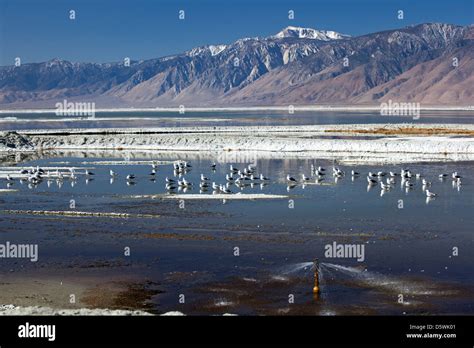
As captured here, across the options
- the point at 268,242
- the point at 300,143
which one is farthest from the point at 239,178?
the point at 300,143

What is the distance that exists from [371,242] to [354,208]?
7.76 m

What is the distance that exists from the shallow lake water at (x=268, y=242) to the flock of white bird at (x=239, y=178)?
1.67ft

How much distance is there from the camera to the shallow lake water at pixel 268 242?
2219cm

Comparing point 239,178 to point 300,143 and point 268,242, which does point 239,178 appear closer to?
point 268,242

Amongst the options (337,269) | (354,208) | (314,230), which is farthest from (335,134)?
(337,269)

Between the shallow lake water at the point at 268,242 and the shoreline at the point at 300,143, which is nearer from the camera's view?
the shallow lake water at the point at 268,242

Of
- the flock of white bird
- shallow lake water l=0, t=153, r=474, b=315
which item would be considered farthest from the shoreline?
shallow lake water l=0, t=153, r=474, b=315

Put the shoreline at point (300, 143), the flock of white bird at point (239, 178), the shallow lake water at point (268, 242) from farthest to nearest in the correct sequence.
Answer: the shoreline at point (300, 143)
the flock of white bird at point (239, 178)
the shallow lake water at point (268, 242)

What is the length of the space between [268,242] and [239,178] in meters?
17.8

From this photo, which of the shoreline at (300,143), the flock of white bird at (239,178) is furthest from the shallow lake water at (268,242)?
the shoreline at (300,143)

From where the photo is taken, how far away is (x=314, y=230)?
31812 millimetres

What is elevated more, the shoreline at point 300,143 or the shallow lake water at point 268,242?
the shoreline at point 300,143

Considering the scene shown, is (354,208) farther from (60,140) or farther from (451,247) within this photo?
(60,140)

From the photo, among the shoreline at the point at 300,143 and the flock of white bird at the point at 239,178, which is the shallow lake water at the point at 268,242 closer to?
the flock of white bird at the point at 239,178
